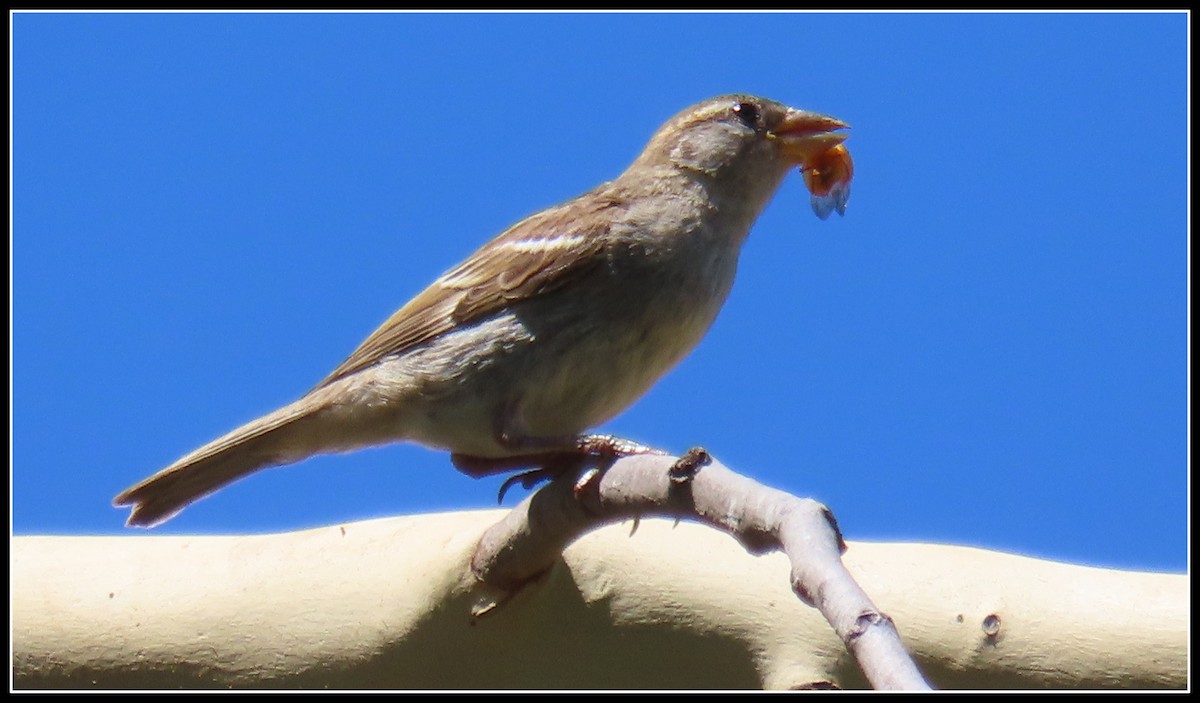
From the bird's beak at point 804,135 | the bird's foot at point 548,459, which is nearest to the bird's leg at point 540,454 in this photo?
the bird's foot at point 548,459

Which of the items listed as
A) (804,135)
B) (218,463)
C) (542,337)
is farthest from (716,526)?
(804,135)

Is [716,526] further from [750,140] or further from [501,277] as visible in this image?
[750,140]

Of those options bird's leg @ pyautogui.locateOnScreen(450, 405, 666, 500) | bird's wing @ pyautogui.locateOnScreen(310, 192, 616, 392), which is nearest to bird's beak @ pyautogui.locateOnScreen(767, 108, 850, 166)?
bird's wing @ pyautogui.locateOnScreen(310, 192, 616, 392)

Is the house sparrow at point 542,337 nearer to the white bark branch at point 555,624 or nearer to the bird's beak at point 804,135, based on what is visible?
the bird's beak at point 804,135

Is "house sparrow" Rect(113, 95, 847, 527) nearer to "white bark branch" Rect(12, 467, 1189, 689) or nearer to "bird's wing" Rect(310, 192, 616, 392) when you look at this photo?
"bird's wing" Rect(310, 192, 616, 392)

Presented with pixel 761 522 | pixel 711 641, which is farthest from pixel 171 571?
pixel 761 522

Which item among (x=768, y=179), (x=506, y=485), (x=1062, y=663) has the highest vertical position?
(x=768, y=179)

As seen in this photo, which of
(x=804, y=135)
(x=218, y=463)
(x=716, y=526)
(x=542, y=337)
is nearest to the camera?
(x=716, y=526)

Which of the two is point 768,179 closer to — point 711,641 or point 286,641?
point 711,641
